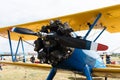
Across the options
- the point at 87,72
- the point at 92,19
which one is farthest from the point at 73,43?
the point at 92,19

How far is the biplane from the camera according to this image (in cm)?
668

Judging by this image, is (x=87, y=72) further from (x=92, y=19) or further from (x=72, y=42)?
(x=92, y=19)

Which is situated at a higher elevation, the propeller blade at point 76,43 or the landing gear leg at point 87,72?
the propeller blade at point 76,43

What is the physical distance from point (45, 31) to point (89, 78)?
188 cm

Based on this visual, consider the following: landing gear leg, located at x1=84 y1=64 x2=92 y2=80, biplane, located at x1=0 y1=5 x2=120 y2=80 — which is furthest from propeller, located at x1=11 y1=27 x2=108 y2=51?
landing gear leg, located at x1=84 y1=64 x2=92 y2=80

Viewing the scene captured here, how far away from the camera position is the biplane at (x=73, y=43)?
6.68 m

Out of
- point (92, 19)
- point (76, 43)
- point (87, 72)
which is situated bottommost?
point (87, 72)

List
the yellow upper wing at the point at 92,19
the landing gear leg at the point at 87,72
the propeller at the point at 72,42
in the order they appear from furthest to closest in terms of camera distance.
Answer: the yellow upper wing at the point at 92,19 < the landing gear leg at the point at 87,72 < the propeller at the point at 72,42

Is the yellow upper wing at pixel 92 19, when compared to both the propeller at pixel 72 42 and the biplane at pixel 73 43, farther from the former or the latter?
the propeller at pixel 72 42

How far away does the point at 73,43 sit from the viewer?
6.67 meters

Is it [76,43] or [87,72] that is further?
[87,72]

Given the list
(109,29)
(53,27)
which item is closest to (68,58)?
(53,27)

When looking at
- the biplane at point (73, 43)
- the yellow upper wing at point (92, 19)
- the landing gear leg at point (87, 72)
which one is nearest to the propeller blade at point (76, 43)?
the biplane at point (73, 43)

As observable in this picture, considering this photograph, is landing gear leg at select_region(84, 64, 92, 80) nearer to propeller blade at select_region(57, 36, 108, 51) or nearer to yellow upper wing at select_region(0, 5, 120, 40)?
propeller blade at select_region(57, 36, 108, 51)
